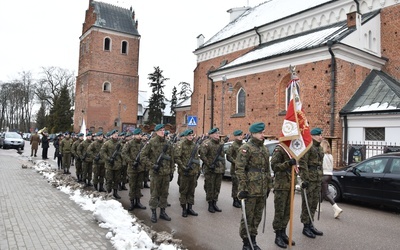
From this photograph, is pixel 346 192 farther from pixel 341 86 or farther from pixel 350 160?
pixel 341 86

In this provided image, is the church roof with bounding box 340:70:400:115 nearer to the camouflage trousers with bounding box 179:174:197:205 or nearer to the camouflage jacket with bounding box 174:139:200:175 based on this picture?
the camouflage jacket with bounding box 174:139:200:175

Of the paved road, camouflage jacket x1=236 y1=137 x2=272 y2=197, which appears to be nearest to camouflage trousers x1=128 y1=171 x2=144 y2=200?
the paved road

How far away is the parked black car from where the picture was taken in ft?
26.2

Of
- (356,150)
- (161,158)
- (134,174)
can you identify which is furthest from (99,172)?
(356,150)

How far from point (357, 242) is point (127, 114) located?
41.1 m

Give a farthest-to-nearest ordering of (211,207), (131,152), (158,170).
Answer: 1. (131,152)
2. (211,207)
3. (158,170)

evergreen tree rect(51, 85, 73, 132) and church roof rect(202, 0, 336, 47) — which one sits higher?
church roof rect(202, 0, 336, 47)

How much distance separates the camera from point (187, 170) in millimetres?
7391

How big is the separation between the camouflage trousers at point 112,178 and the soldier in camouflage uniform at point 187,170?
8.60 feet

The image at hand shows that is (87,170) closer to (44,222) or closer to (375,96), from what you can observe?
(44,222)

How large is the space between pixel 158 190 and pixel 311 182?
3.10m

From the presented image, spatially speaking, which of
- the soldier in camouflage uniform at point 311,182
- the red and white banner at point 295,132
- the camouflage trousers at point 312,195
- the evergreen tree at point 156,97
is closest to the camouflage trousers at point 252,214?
the red and white banner at point 295,132

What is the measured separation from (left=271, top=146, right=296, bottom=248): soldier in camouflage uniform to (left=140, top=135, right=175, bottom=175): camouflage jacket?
7.94 ft

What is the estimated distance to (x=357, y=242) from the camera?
5770 millimetres
